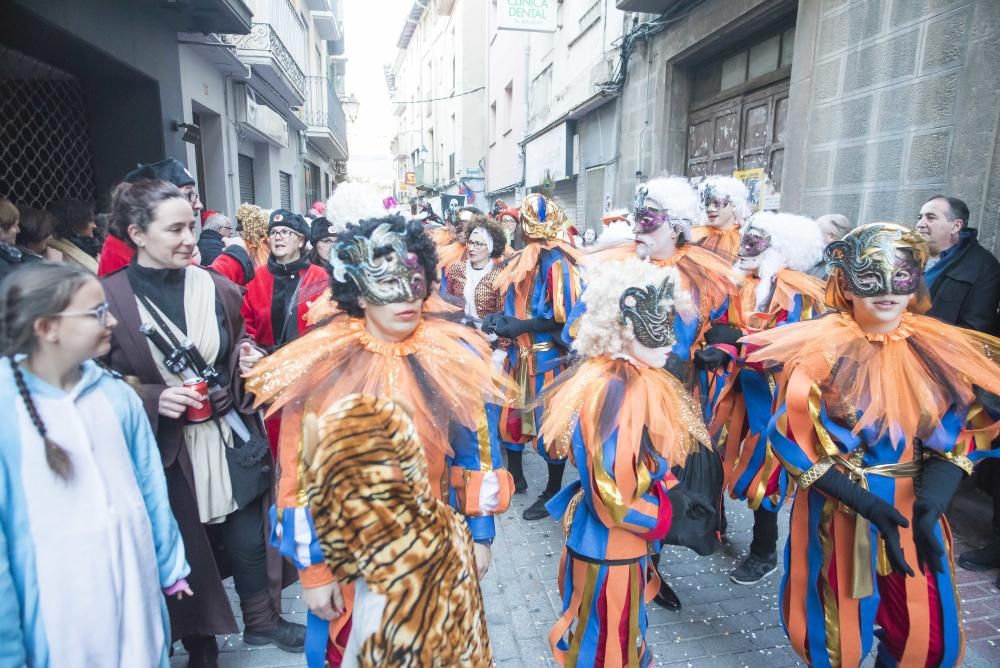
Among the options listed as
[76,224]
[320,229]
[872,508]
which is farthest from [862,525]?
[76,224]

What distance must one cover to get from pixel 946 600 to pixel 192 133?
8.21 metres

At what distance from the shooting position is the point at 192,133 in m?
7.18

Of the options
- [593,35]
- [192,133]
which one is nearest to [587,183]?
[593,35]

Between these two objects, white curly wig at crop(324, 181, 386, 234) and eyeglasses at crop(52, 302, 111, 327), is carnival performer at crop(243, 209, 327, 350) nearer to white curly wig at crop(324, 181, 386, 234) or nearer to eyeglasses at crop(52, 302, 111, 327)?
white curly wig at crop(324, 181, 386, 234)

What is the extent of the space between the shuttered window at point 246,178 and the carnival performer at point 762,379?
11.7 meters

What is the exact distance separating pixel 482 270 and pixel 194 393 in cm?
336

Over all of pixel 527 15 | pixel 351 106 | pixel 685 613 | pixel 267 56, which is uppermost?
pixel 351 106

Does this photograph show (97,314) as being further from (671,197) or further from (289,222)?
(671,197)

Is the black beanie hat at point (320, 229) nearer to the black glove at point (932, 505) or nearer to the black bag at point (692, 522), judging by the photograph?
the black bag at point (692, 522)

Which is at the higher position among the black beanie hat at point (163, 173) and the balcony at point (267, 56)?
the balcony at point (267, 56)

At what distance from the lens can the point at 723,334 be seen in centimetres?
371

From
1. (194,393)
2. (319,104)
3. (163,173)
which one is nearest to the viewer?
(194,393)

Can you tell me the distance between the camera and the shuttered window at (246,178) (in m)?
13.0

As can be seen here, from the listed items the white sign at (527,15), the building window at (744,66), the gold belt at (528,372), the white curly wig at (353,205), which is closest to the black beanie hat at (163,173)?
the white curly wig at (353,205)
